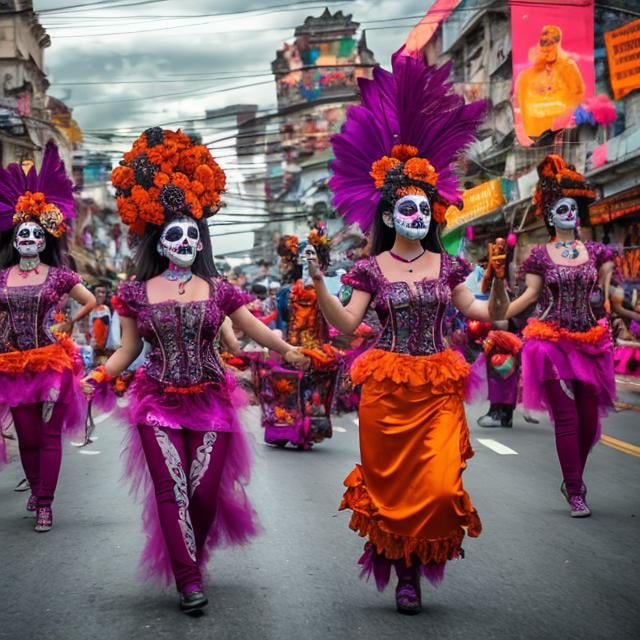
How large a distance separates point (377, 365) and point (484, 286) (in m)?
1.03

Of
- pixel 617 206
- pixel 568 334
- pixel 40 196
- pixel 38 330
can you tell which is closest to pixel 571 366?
pixel 568 334

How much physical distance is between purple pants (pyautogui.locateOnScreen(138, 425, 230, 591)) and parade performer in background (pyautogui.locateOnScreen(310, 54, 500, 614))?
74cm

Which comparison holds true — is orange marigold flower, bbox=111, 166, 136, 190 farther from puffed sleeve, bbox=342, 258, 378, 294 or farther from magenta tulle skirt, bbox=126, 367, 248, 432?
puffed sleeve, bbox=342, 258, 378, 294

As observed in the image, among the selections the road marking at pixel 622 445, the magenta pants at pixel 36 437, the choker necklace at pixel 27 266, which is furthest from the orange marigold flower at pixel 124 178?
the road marking at pixel 622 445

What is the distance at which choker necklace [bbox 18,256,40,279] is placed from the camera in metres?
8.22

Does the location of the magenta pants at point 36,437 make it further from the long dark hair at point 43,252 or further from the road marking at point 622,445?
the road marking at point 622,445

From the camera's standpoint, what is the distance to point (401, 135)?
615 cm

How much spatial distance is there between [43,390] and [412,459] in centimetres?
360

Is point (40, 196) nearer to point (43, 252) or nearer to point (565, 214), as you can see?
point (43, 252)

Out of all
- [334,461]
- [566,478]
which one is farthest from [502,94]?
[566,478]

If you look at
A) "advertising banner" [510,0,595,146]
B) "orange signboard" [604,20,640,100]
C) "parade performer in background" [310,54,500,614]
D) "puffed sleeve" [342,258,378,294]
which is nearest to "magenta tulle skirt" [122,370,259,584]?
"parade performer in background" [310,54,500,614]

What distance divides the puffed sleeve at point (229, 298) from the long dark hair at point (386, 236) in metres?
0.82

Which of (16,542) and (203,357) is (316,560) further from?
(16,542)

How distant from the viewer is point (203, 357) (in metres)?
5.79
